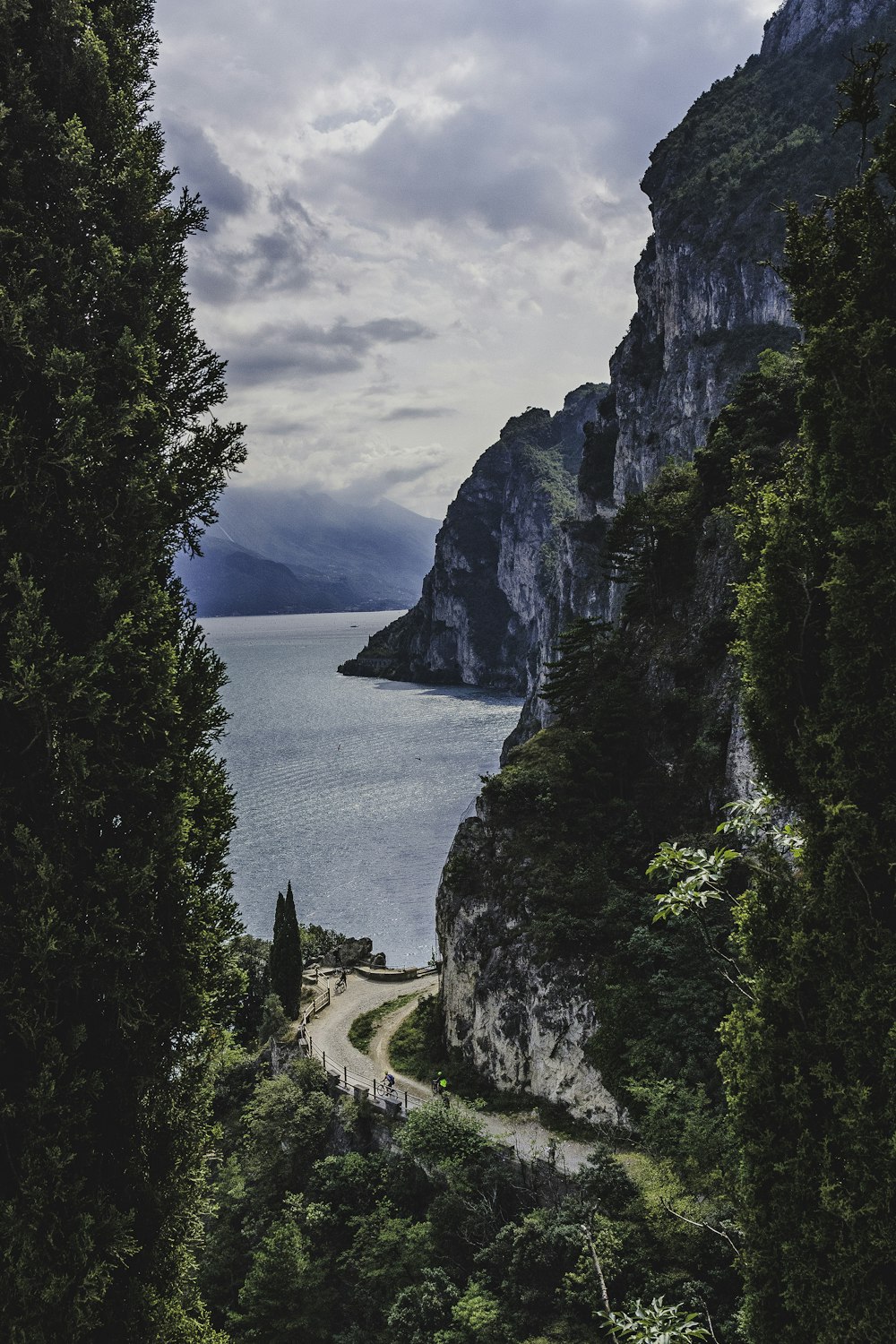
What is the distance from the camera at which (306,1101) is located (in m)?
23.4

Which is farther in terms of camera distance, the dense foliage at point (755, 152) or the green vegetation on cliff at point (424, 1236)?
the dense foliage at point (755, 152)

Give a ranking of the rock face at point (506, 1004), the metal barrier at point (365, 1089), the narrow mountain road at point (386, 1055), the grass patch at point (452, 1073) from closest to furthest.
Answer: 1. the narrow mountain road at point (386, 1055)
2. the grass patch at point (452, 1073)
3. the rock face at point (506, 1004)
4. the metal barrier at point (365, 1089)

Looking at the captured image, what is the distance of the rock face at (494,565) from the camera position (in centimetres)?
17112

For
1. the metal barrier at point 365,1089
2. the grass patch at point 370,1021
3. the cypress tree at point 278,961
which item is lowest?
the grass patch at point 370,1021

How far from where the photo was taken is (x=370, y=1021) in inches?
1151

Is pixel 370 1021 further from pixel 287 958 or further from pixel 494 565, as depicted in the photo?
pixel 494 565

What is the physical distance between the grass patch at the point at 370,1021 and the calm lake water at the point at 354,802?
5.66 m

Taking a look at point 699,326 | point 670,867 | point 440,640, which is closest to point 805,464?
point 670,867

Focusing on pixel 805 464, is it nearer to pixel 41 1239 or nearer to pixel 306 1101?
pixel 41 1239

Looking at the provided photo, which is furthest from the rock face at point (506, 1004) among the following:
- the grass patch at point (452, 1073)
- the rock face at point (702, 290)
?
the rock face at point (702, 290)

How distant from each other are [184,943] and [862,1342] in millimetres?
5104

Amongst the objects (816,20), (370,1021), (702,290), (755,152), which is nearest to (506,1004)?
(370,1021)

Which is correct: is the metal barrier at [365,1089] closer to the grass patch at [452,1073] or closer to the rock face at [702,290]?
the grass patch at [452,1073]

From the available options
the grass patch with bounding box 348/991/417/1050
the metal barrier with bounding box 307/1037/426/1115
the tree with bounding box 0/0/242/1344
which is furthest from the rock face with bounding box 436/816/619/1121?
the tree with bounding box 0/0/242/1344
